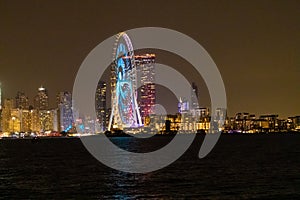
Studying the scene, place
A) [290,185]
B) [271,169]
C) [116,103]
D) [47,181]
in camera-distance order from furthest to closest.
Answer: [116,103], [271,169], [47,181], [290,185]

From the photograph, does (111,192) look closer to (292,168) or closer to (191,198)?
(191,198)

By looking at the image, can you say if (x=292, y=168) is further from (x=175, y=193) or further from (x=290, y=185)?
(x=175, y=193)

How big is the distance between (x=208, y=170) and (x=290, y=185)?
14373mm

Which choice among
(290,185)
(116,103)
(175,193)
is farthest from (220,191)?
(116,103)

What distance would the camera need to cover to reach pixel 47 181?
148 feet

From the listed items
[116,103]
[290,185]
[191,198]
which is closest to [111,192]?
[191,198]

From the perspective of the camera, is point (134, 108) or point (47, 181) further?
point (134, 108)

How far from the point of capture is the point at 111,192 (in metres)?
37.9

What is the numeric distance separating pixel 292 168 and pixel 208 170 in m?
7.79

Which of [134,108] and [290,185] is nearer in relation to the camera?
[290,185]

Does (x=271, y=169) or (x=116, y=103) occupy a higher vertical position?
(x=116, y=103)

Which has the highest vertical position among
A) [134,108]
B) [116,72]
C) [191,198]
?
[116,72]

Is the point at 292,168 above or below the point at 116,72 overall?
below

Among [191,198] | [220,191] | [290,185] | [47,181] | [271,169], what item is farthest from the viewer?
[271,169]
